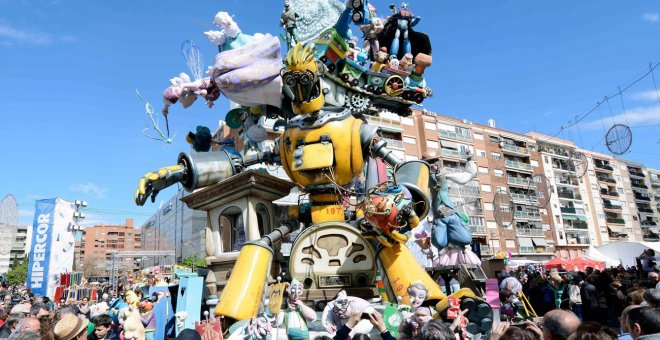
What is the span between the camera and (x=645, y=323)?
8.50 feet

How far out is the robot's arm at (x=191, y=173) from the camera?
20.3 feet

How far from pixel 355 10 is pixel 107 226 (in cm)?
8835

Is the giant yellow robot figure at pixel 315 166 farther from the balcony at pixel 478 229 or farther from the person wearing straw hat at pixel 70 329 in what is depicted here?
the balcony at pixel 478 229

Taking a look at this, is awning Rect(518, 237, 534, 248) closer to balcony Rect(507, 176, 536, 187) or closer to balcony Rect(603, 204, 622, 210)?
balcony Rect(507, 176, 536, 187)

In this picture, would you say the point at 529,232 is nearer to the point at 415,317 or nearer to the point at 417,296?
the point at 417,296

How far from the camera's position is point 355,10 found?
25.7 feet

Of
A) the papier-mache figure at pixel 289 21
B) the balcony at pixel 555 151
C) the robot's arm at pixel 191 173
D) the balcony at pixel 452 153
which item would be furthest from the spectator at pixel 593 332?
the balcony at pixel 555 151

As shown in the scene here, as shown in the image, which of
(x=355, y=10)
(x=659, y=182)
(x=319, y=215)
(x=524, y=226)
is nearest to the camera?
(x=319, y=215)

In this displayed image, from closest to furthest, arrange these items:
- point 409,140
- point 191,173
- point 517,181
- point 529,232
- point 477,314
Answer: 1. point 477,314
2. point 191,173
3. point 409,140
4. point 529,232
5. point 517,181

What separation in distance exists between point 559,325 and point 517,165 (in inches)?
1776

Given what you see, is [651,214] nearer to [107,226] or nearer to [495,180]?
[495,180]

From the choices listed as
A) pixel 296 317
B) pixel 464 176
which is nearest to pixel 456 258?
pixel 464 176

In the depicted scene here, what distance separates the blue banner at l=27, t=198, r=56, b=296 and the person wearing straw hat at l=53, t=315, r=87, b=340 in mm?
14799

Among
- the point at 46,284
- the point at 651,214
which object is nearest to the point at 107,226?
the point at 46,284
